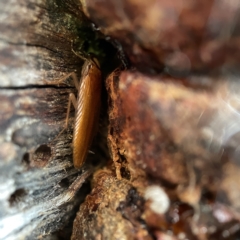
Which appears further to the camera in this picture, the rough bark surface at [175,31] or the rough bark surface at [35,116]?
the rough bark surface at [35,116]

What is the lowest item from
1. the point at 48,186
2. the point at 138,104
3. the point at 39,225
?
the point at 39,225

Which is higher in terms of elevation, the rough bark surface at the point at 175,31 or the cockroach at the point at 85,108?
the rough bark surface at the point at 175,31

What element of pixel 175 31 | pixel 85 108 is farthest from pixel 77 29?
pixel 175 31

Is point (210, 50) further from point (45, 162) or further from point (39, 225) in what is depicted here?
point (39, 225)

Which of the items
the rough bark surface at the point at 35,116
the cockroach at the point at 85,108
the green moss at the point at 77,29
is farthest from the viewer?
the cockroach at the point at 85,108

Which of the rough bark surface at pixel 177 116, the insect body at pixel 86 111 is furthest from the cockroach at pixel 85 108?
the rough bark surface at pixel 177 116

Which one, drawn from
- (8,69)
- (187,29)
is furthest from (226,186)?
(8,69)

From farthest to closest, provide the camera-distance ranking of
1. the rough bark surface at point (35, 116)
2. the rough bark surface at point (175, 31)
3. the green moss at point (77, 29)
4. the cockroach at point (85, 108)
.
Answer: the cockroach at point (85, 108) < the green moss at point (77, 29) < the rough bark surface at point (35, 116) < the rough bark surface at point (175, 31)

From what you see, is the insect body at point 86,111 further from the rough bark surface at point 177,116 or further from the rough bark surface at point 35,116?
the rough bark surface at point 177,116

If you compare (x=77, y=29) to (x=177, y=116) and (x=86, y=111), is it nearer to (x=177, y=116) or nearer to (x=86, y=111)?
(x=86, y=111)
